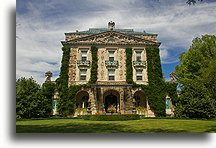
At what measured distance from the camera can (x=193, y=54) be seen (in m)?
19.5

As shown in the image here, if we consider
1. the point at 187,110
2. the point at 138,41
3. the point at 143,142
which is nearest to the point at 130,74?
the point at 138,41

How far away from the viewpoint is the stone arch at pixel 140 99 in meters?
20.7

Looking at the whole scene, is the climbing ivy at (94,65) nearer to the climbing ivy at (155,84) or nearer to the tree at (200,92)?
the climbing ivy at (155,84)

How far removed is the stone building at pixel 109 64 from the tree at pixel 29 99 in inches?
173

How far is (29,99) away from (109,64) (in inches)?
363

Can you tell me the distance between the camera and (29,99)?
15250mm

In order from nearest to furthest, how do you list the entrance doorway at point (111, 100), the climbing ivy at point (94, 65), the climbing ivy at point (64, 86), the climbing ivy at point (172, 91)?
the climbing ivy at point (64, 86), the climbing ivy at point (172, 91), the climbing ivy at point (94, 65), the entrance doorway at point (111, 100)

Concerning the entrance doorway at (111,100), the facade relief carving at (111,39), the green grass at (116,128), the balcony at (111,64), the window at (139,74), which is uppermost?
the facade relief carving at (111,39)

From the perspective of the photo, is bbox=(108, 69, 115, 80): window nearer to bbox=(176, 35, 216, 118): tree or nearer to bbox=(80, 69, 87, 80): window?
bbox=(80, 69, 87, 80): window

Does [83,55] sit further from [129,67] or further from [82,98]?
[129,67]

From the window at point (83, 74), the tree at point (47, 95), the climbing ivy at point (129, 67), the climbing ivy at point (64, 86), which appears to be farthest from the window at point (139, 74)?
the tree at point (47, 95)

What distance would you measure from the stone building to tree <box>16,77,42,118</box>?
4405 millimetres

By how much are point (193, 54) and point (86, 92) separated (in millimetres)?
12684

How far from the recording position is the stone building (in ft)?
65.1
